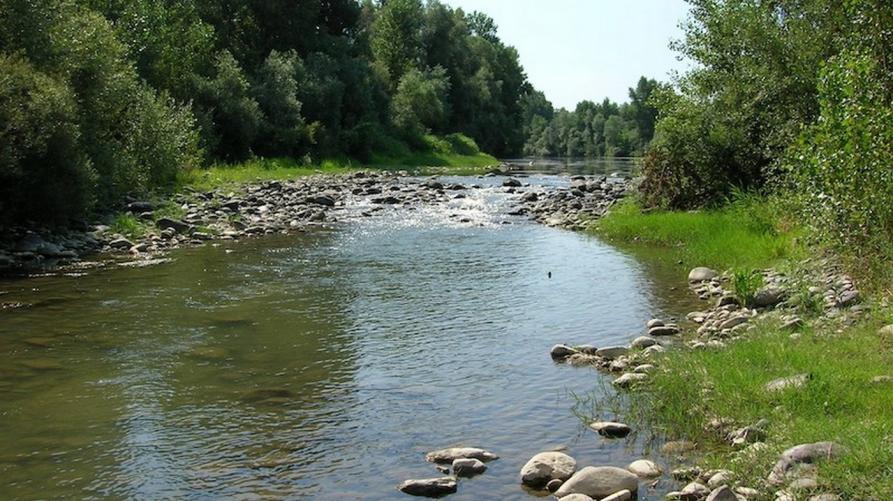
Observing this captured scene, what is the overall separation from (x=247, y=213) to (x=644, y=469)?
24.9 meters

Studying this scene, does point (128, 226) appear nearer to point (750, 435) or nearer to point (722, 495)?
point (750, 435)

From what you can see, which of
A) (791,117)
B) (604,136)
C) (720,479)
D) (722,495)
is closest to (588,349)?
(720,479)

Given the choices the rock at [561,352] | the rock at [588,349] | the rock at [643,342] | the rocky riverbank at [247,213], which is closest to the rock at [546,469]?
the rock at [561,352]

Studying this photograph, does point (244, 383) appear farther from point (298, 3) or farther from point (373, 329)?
point (298, 3)

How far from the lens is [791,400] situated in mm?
8453

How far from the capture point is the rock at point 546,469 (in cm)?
758

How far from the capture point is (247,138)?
165ft

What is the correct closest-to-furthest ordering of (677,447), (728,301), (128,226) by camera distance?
1. (677,447)
2. (728,301)
3. (128,226)

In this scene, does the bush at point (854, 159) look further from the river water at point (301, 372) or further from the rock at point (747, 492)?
the rock at point (747, 492)

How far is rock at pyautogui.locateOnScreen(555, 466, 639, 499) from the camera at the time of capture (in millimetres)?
7168

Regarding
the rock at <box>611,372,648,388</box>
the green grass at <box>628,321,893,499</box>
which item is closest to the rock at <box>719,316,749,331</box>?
the green grass at <box>628,321,893,499</box>

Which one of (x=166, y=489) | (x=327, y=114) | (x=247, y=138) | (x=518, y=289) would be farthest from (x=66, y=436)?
(x=327, y=114)

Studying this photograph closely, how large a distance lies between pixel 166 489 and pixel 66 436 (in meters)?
1.98

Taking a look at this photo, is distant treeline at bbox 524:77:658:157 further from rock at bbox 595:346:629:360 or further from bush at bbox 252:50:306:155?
rock at bbox 595:346:629:360
